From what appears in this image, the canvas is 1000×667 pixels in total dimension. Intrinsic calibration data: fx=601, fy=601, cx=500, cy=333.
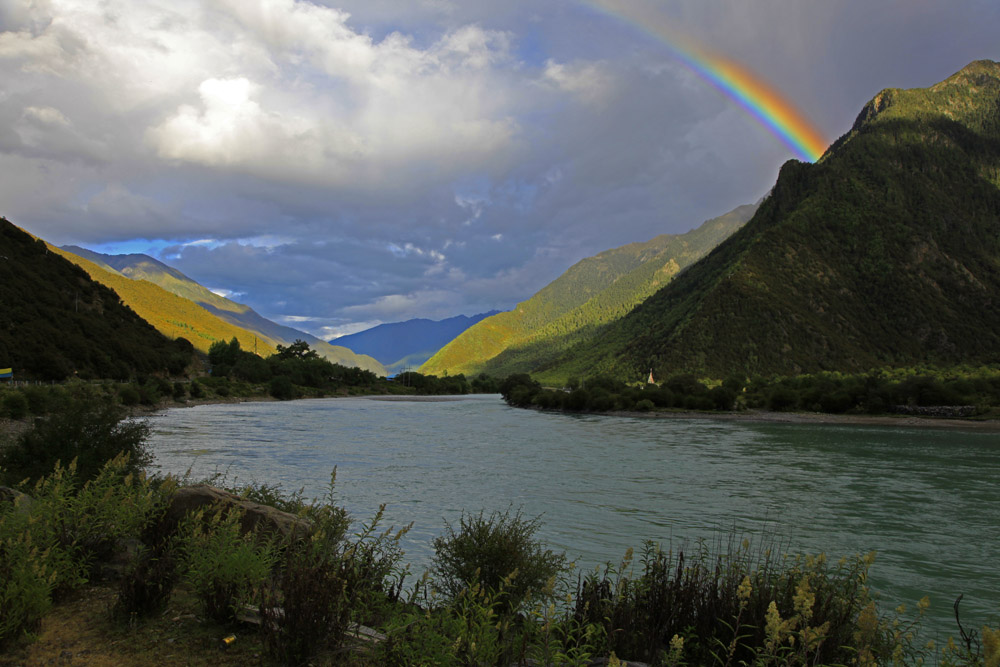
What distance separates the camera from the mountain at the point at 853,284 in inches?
5581

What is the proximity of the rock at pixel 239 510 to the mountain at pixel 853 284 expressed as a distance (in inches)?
5481

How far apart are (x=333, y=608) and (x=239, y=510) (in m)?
4.58

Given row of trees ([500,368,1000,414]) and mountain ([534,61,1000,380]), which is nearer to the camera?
row of trees ([500,368,1000,414])

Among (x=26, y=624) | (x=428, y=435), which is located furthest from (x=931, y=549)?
(x=428, y=435)

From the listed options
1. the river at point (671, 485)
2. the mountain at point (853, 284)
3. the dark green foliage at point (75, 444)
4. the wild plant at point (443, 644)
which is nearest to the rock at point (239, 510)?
the wild plant at point (443, 644)

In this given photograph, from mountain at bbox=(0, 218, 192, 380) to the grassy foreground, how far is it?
2957 inches

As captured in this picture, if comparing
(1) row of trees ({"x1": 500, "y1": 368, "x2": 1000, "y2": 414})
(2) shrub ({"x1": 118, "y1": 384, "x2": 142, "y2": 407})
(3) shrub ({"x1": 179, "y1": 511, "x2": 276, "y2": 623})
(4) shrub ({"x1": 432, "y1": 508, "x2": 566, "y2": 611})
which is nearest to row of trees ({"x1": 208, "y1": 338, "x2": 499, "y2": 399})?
(1) row of trees ({"x1": 500, "y1": 368, "x2": 1000, "y2": 414})

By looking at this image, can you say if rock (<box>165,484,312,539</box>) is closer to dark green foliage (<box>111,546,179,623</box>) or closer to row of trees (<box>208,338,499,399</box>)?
dark green foliage (<box>111,546,179,623</box>)

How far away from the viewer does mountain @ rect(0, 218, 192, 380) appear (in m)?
70.9

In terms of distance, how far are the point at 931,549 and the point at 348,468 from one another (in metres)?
26.3

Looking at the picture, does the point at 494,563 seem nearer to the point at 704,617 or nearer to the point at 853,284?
the point at 704,617

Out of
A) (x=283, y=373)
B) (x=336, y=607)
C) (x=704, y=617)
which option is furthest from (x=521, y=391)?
(x=336, y=607)

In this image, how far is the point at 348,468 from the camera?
33281mm

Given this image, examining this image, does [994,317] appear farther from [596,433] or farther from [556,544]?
[556,544]
